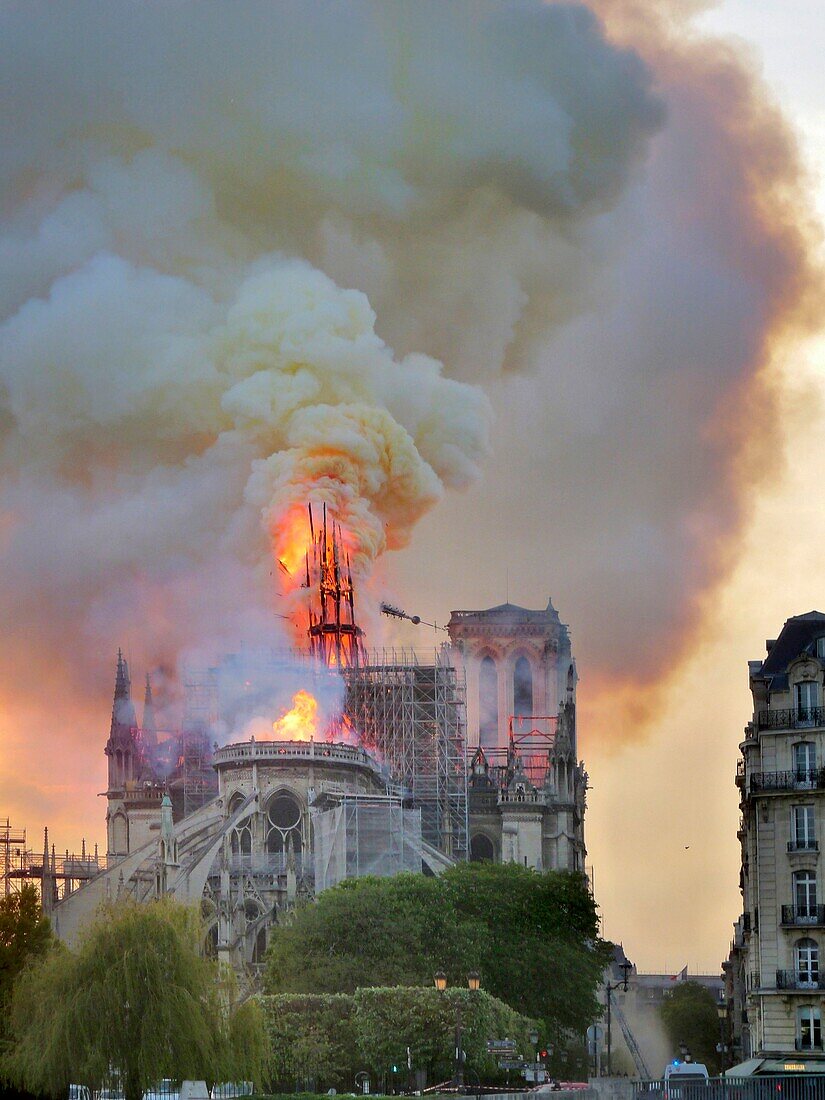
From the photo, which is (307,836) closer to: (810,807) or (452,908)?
(452,908)

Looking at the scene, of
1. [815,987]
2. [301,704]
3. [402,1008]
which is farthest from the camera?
[301,704]

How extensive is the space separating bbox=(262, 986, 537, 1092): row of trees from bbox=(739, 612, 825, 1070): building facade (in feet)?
33.8

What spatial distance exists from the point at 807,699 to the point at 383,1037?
19.8m

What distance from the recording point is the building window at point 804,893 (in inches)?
3216

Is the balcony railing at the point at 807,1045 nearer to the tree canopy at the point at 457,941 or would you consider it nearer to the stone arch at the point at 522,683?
the tree canopy at the point at 457,941

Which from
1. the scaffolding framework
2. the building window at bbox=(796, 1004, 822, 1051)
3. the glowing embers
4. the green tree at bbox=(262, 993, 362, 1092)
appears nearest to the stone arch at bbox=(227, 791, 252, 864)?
the scaffolding framework

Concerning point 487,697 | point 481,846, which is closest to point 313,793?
point 481,846

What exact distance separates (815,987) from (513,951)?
27868 mm

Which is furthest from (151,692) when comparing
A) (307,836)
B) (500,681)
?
(307,836)

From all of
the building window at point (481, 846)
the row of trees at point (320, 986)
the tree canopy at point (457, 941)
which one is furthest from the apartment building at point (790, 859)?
the building window at point (481, 846)

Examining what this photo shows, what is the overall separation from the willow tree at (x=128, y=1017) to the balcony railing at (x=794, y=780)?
770 inches

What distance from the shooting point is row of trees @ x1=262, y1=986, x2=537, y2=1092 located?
8750 centimetres

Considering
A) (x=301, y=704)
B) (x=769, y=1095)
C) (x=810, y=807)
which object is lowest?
(x=769, y=1095)

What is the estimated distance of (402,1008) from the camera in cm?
8875
